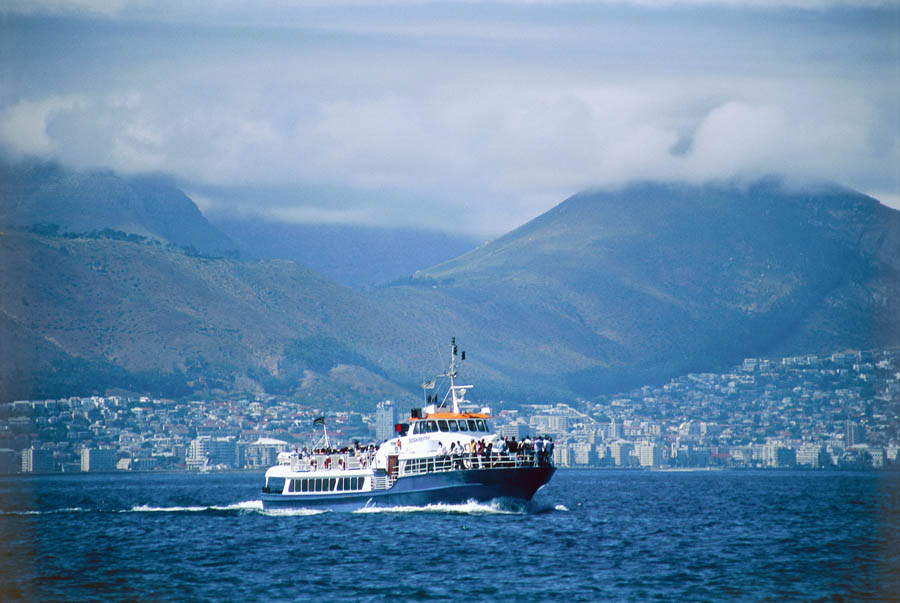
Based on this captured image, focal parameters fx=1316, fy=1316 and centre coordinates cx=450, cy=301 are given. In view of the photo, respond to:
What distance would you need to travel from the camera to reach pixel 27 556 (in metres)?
85.3

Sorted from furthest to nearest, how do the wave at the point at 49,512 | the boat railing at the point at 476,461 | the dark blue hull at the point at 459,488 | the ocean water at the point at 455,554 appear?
the wave at the point at 49,512 → the boat railing at the point at 476,461 → the dark blue hull at the point at 459,488 → the ocean water at the point at 455,554

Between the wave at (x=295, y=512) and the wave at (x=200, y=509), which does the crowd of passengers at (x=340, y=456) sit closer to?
the wave at (x=295, y=512)

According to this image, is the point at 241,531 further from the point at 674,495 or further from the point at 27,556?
the point at 674,495

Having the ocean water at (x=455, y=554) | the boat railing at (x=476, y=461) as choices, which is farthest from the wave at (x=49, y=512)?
the boat railing at (x=476, y=461)

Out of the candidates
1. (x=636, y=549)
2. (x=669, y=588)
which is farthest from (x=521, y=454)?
(x=669, y=588)

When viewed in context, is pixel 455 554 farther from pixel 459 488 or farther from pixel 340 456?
pixel 340 456

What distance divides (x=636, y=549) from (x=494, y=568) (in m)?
14.1

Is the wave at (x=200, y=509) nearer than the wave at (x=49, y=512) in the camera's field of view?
Yes

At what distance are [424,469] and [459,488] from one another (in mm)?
3759

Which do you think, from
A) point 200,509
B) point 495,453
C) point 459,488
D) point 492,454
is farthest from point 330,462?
point 200,509

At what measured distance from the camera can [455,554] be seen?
7956 cm

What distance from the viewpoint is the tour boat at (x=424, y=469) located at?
101 metres

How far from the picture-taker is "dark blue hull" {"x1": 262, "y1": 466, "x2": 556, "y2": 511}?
101 m

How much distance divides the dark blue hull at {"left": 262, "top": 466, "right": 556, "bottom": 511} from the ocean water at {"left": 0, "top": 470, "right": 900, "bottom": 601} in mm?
967
